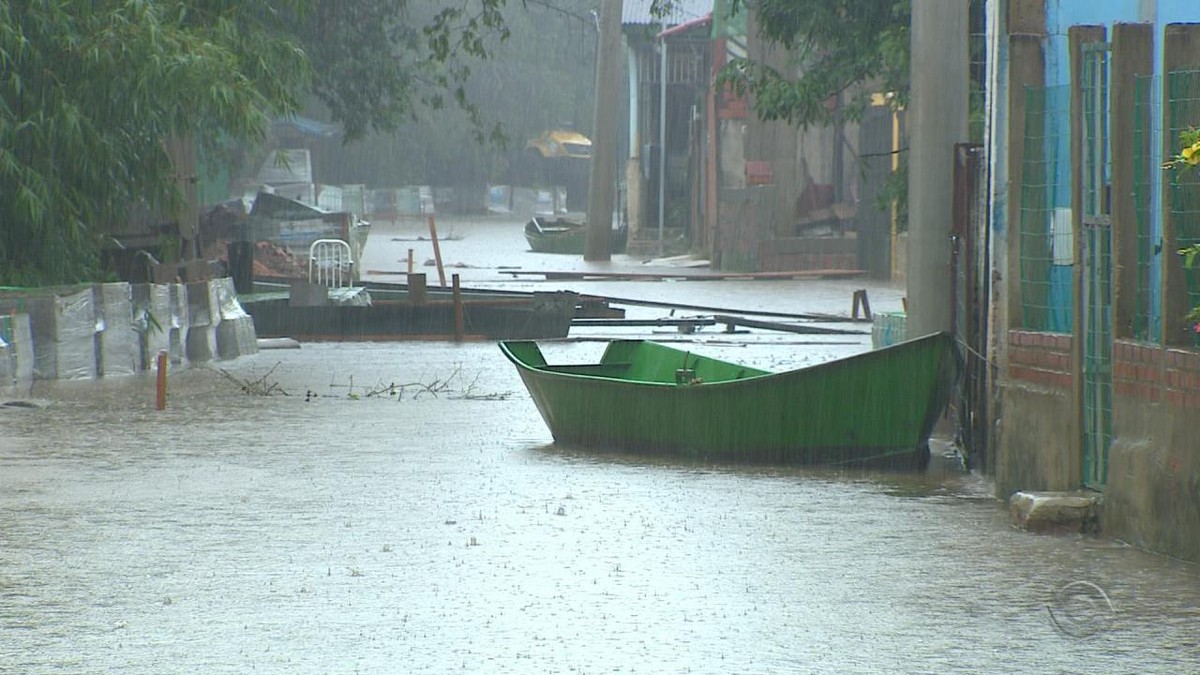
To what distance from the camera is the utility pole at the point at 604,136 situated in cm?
4953

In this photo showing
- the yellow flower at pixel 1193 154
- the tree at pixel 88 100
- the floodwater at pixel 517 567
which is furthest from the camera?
the tree at pixel 88 100

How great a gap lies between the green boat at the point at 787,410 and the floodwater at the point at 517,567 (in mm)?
188

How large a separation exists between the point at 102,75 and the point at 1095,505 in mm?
12429

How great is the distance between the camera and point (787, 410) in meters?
12.8

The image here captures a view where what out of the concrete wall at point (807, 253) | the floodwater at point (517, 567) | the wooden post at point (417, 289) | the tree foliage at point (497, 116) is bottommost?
the floodwater at point (517, 567)

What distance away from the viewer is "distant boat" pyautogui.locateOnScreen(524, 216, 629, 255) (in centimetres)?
5878

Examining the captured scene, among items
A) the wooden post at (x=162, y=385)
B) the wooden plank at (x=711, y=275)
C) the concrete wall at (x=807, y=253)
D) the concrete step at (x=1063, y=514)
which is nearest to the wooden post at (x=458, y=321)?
the wooden post at (x=162, y=385)

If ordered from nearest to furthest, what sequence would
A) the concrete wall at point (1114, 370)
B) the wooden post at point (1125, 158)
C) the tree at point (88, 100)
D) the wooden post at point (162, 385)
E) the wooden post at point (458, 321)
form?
the concrete wall at point (1114, 370)
the wooden post at point (1125, 158)
the wooden post at point (162, 385)
the tree at point (88, 100)
the wooden post at point (458, 321)

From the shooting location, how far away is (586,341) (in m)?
25.0

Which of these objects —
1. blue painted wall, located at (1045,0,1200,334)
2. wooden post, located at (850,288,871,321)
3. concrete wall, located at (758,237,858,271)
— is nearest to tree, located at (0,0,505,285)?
wooden post, located at (850,288,871,321)

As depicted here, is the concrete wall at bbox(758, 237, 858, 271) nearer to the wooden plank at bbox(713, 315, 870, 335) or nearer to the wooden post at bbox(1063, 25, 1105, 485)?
the wooden plank at bbox(713, 315, 870, 335)

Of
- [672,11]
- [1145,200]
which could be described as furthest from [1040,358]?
[672,11]

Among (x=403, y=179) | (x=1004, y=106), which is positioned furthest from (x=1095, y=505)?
(x=403, y=179)

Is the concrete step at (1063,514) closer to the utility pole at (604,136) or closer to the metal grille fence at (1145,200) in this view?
the metal grille fence at (1145,200)
